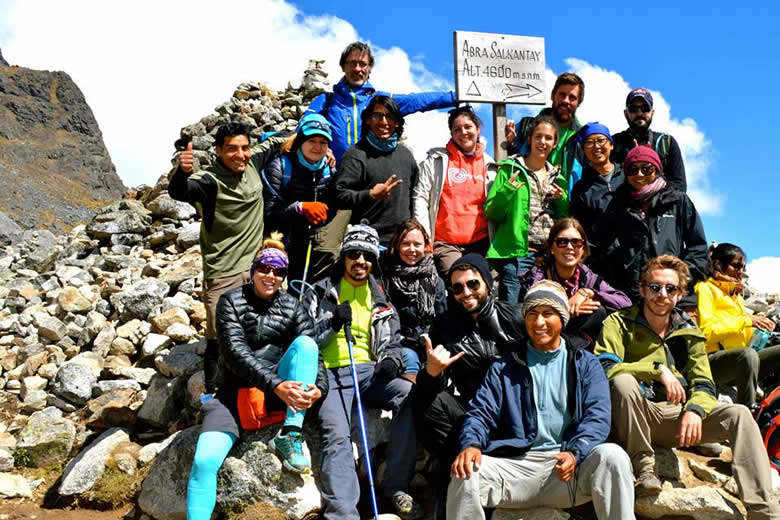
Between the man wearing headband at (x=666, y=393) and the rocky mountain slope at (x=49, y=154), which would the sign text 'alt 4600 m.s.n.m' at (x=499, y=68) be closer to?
the man wearing headband at (x=666, y=393)

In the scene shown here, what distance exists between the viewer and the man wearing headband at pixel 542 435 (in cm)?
491

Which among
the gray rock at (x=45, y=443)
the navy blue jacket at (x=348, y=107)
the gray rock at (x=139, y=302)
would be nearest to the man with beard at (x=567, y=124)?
the navy blue jacket at (x=348, y=107)

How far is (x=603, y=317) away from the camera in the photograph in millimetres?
6359

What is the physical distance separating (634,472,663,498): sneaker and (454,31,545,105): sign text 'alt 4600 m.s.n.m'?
20.6 ft

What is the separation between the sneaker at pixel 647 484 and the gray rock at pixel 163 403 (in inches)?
247

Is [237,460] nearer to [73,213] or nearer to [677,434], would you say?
[677,434]

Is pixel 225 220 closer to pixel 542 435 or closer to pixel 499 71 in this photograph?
pixel 542 435

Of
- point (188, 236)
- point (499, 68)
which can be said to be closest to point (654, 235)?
point (499, 68)

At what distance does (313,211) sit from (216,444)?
312 cm

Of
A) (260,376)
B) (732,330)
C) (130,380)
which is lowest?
(130,380)

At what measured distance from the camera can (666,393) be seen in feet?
18.9

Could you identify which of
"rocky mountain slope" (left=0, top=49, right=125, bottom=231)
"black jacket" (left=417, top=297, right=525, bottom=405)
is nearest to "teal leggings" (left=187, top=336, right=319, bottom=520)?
"black jacket" (left=417, top=297, right=525, bottom=405)

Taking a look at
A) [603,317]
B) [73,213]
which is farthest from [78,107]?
[603,317]

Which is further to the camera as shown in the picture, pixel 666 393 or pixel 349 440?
pixel 349 440
